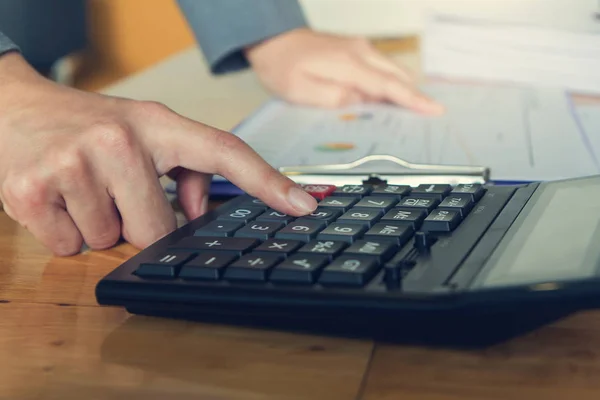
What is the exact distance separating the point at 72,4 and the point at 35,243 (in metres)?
0.87

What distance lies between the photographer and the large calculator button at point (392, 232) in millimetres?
404

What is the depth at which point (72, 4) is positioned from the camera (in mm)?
1292

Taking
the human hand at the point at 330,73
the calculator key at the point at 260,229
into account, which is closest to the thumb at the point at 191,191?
the calculator key at the point at 260,229

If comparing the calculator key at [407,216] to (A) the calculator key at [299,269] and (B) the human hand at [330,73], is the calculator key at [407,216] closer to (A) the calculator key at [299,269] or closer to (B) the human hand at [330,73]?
(A) the calculator key at [299,269]

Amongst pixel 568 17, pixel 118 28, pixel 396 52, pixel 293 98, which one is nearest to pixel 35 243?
pixel 293 98

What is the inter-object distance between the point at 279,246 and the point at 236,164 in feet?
0.33

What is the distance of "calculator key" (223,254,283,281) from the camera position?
37 cm

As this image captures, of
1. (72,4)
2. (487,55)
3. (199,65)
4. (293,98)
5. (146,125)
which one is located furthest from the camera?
(72,4)

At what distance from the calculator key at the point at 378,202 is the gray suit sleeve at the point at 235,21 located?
516 millimetres

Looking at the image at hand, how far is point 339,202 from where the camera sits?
0.47 metres

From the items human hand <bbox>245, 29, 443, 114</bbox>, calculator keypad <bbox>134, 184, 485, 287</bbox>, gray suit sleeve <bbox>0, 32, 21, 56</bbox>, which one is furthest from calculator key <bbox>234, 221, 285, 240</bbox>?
human hand <bbox>245, 29, 443, 114</bbox>

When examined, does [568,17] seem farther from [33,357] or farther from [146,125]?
[33,357]

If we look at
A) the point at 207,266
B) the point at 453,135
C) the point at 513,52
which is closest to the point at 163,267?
the point at 207,266

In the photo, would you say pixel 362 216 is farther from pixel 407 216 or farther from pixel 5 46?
pixel 5 46
